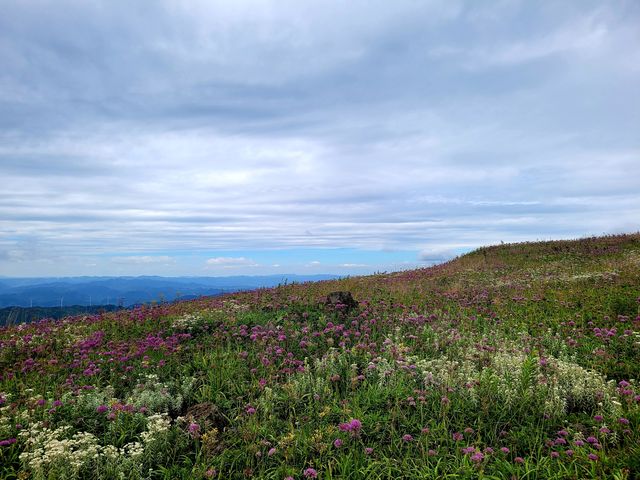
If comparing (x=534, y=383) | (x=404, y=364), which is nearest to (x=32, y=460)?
(x=404, y=364)

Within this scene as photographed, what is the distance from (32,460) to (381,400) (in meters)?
4.87

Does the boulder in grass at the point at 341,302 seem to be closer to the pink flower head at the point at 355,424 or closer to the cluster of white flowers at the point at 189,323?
the cluster of white flowers at the point at 189,323

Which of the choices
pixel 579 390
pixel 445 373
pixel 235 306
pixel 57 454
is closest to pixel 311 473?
pixel 57 454

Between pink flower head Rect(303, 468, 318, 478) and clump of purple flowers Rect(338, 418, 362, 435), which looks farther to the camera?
clump of purple flowers Rect(338, 418, 362, 435)

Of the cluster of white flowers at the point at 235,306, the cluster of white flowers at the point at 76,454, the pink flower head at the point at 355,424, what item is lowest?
the cluster of white flowers at the point at 76,454

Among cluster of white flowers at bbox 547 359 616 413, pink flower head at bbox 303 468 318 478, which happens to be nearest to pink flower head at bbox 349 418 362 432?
pink flower head at bbox 303 468 318 478

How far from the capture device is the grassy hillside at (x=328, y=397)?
5.04 meters

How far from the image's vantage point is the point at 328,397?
21.7 ft

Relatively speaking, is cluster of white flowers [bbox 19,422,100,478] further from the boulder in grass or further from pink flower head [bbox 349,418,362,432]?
the boulder in grass

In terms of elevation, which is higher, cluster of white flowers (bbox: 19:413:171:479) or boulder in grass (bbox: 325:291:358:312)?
boulder in grass (bbox: 325:291:358:312)

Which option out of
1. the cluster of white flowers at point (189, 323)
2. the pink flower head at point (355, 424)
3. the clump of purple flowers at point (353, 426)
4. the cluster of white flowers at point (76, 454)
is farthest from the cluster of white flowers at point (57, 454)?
the cluster of white flowers at point (189, 323)

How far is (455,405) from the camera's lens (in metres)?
6.16

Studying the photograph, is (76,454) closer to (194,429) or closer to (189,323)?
(194,429)

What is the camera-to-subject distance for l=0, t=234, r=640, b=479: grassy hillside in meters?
5.04
